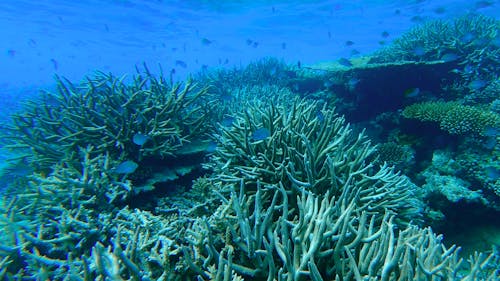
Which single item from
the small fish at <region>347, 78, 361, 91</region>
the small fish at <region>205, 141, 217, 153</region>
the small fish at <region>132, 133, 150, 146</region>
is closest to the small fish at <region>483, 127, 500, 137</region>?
the small fish at <region>347, 78, 361, 91</region>

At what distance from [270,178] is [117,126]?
2801mm

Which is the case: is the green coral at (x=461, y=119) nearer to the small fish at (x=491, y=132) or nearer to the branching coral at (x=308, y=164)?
the small fish at (x=491, y=132)

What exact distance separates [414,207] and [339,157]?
130 cm

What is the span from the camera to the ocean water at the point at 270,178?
222 cm

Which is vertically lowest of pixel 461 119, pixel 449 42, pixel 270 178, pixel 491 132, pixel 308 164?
pixel 270 178

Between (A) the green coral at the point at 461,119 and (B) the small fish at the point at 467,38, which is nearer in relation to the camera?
(A) the green coral at the point at 461,119

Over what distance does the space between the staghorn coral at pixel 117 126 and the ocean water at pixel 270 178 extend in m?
0.03

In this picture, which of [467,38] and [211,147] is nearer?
[211,147]

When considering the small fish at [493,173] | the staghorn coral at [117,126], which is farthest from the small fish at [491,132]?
the staghorn coral at [117,126]

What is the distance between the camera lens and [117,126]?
4.64 meters

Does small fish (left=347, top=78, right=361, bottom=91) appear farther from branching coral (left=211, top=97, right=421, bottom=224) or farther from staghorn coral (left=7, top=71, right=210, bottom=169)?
staghorn coral (left=7, top=71, right=210, bottom=169)

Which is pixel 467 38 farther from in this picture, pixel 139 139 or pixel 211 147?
pixel 139 139

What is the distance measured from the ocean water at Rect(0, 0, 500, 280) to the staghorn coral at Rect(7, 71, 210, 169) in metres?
0.03

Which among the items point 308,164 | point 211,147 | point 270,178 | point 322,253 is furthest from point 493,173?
point 211,147
